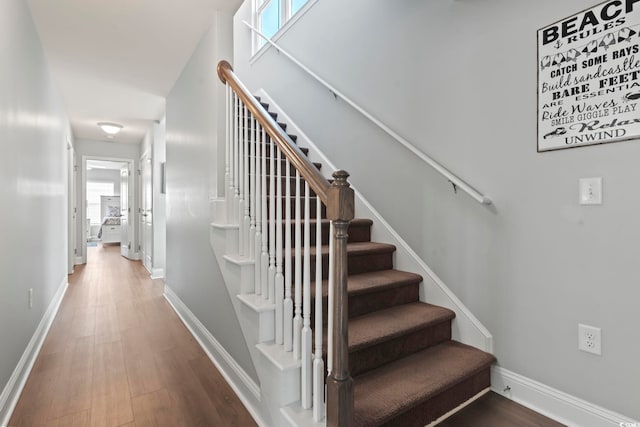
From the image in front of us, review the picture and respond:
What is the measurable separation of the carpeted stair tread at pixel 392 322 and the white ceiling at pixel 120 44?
202 cm

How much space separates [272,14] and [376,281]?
3850 mm

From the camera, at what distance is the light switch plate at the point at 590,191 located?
140 cm

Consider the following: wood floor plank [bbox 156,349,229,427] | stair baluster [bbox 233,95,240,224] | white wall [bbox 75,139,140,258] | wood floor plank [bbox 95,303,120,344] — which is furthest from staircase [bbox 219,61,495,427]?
white wall [bbox 75,139,140,258]

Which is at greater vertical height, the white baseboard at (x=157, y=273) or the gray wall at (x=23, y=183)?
the gray wall at (x=23, y=183)

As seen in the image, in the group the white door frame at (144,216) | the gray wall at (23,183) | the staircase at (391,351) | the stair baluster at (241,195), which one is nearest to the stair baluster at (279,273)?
the staircase at (391,351)

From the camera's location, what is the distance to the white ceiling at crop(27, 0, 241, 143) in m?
2.25

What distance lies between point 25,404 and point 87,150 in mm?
5941

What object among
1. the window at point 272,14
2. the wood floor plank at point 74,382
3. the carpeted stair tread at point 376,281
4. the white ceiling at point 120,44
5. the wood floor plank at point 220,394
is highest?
the window at point 272,14

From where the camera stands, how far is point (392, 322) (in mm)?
1758

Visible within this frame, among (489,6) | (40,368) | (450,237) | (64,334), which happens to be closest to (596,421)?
(450,237)

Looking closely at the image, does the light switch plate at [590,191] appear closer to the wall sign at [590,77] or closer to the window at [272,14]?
the wall sign at [590,77]

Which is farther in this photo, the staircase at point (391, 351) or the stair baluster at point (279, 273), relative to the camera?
the stair baluster at point (279, 273)

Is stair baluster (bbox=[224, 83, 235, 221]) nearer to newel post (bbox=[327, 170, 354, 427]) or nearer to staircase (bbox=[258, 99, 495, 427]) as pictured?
staircase (bbox=[258, 99, 495, 427])

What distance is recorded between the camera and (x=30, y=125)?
237 cm
